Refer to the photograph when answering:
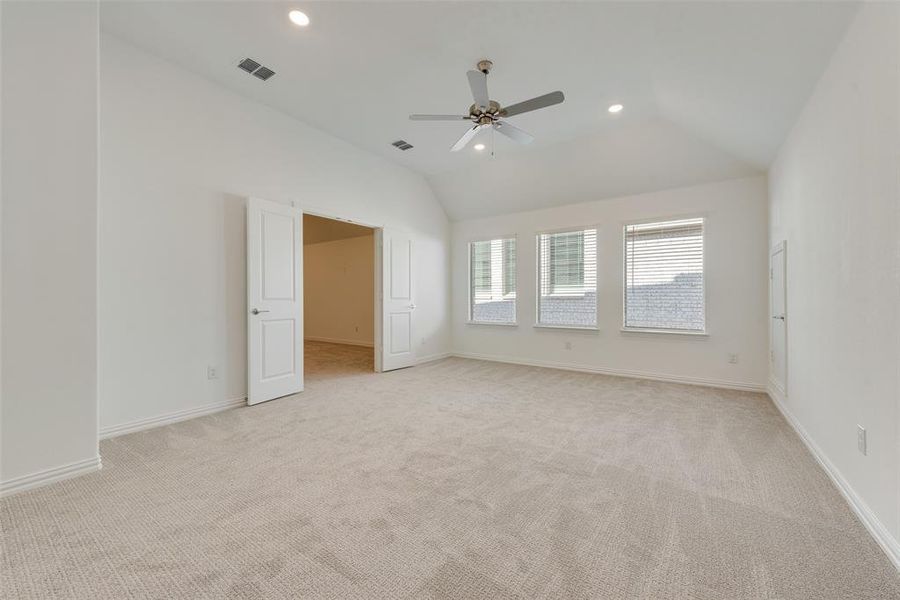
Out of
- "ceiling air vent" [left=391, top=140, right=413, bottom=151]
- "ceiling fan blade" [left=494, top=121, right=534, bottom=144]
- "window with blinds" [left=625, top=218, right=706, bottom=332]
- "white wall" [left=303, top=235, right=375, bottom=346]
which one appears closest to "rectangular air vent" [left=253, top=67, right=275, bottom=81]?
"ceiling air vent" [left=391, top=140, right=413, bottom=151]

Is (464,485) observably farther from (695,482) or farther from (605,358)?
(605,358)

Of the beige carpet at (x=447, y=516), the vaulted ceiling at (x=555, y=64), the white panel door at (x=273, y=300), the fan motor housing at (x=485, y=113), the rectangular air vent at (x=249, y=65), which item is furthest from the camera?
the white panel door at (x=273, y=300)

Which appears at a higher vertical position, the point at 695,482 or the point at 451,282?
the point at 451,282

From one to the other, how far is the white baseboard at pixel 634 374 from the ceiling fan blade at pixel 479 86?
394 centimetres

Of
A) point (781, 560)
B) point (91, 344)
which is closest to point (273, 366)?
point (91, 344)

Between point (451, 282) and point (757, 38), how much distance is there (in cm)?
512

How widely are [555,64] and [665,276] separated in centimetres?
315

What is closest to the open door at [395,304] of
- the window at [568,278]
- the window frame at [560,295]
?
the window frame at [560,295]

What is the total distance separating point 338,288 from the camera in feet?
29.3

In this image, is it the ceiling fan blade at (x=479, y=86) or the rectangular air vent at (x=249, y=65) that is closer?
the ceiling fan blade at (x=479, y=86)

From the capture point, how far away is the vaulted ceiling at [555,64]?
7.94 feet

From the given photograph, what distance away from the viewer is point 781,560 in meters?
1.53

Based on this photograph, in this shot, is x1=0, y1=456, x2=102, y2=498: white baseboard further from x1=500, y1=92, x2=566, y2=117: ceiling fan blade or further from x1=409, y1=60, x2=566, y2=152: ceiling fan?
x1=500, y1=92, x2=566, y2=117: ceiling fan blade

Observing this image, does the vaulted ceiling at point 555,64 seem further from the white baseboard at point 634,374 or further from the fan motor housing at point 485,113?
the white baseboard at point 634,374
